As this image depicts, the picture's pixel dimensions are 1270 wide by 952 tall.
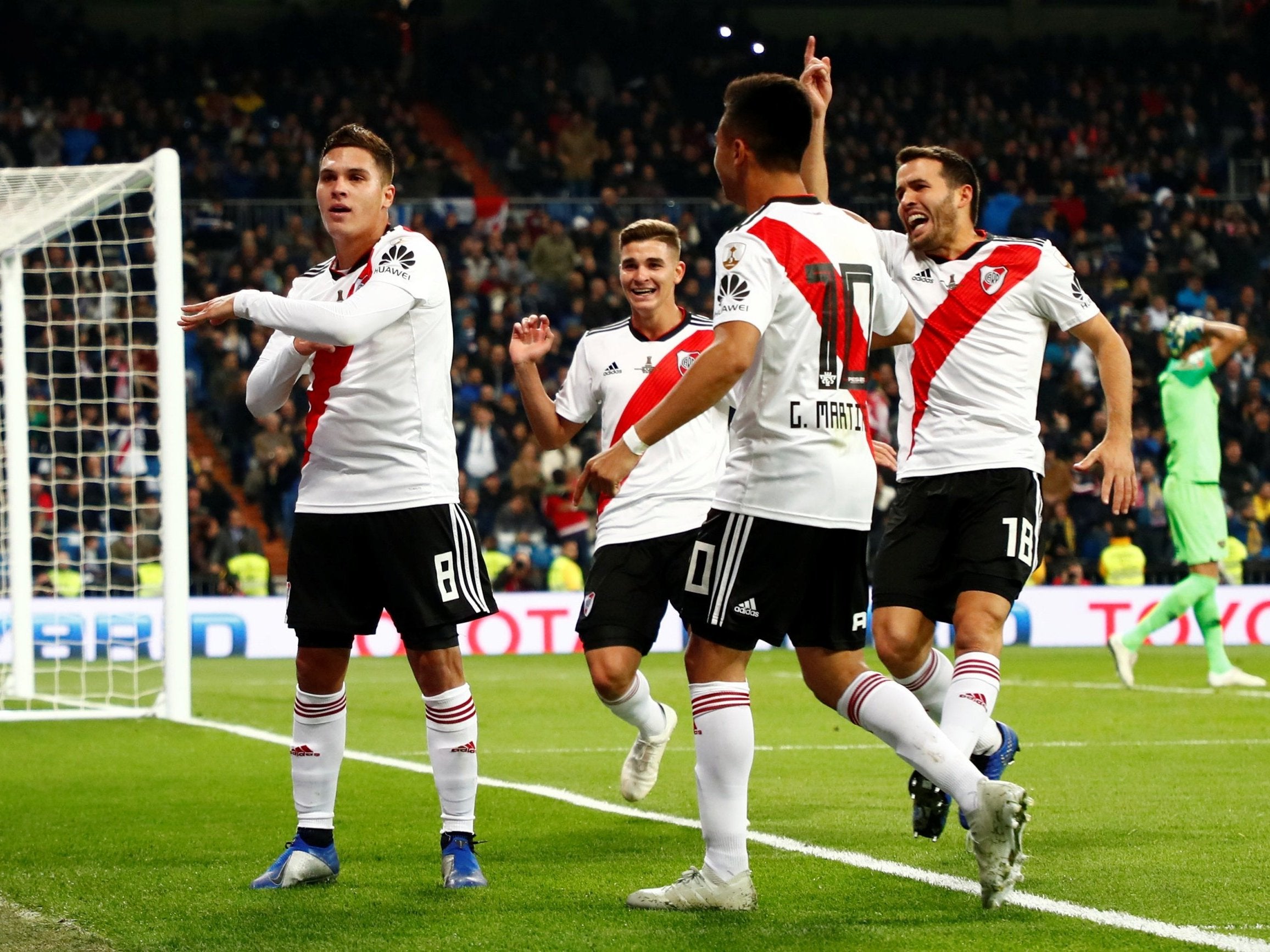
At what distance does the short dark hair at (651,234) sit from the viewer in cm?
721

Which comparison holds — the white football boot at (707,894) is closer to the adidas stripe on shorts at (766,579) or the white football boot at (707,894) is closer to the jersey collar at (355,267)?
the adidas stripe on shorts at (766,579)

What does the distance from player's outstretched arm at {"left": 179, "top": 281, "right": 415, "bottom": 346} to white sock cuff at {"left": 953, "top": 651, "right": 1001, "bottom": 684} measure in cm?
215

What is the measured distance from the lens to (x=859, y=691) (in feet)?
16.3

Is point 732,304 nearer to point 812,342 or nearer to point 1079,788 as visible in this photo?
point 812,342

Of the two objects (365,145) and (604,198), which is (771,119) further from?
(604,198)

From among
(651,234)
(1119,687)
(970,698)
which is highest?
(651,234)

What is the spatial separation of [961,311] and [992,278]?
160mm

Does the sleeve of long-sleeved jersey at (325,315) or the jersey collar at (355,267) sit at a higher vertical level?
the jersey collar at (355,267)

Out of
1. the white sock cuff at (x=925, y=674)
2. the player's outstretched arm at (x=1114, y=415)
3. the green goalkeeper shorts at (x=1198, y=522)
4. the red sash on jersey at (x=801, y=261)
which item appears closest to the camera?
the red sash on jersey at (x=801, y=261)

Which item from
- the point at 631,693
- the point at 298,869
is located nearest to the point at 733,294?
the point at 298,869

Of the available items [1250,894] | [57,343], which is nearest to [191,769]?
[1250,894]

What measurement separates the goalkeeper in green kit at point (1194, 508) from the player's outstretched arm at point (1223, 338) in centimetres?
57

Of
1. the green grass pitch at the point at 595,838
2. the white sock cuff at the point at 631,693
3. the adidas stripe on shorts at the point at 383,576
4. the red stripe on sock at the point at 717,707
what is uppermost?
the adidas stripe on shorts at the point at 383,576

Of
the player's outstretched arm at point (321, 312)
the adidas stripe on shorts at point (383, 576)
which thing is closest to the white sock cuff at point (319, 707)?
the adidas stripe on shorts at point (383, 576)
